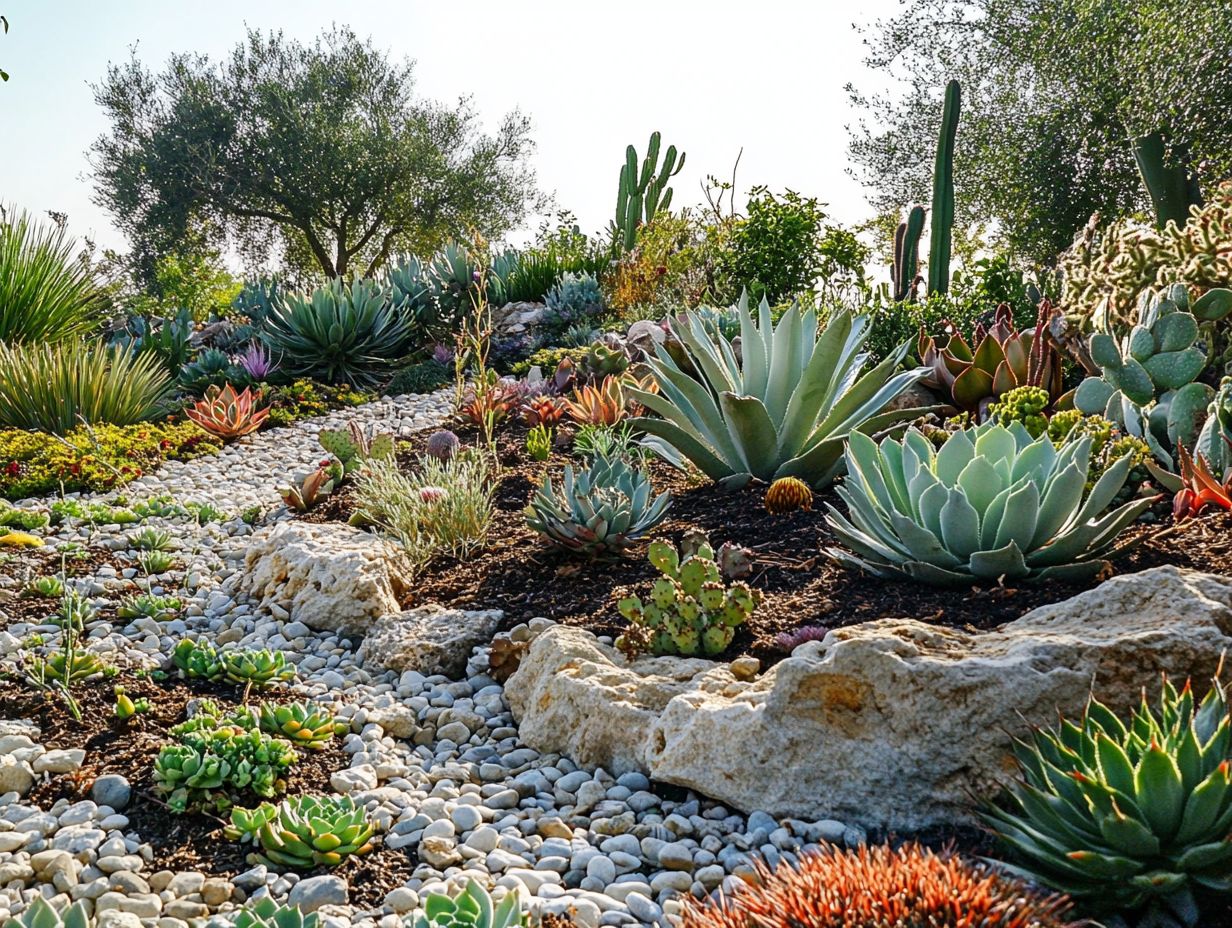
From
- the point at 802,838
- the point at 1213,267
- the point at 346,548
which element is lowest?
the point at 802,838

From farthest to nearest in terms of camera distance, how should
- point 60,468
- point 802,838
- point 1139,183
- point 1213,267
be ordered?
point 1139,183, point 60,468, point 1213,267, point 802,838

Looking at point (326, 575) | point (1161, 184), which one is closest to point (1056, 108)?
point (1161, 184)

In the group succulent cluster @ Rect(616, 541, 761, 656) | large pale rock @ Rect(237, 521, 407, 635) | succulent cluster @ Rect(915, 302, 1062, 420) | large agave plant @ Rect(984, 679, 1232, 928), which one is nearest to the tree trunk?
succulent cluster @ Rect(915, 302, 1062, 420)

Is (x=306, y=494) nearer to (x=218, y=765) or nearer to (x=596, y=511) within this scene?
(x=596, y=511)

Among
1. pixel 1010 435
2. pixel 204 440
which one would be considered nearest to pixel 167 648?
pixel 1010 435

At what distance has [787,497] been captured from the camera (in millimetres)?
4488

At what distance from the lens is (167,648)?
4145 mm

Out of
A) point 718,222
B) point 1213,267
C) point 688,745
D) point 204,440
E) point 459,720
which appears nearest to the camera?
point 688,745

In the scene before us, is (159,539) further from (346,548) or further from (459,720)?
(459,720)

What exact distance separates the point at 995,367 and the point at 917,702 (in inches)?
135

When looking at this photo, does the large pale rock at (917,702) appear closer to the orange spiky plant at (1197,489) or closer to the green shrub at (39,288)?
the orange spiky plant at (1197,489)

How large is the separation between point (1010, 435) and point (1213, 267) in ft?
7.84

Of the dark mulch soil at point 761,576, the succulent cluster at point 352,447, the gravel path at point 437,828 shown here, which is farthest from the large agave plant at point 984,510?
the succulent cluster at point 352,447

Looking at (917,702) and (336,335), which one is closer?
(917,702)
